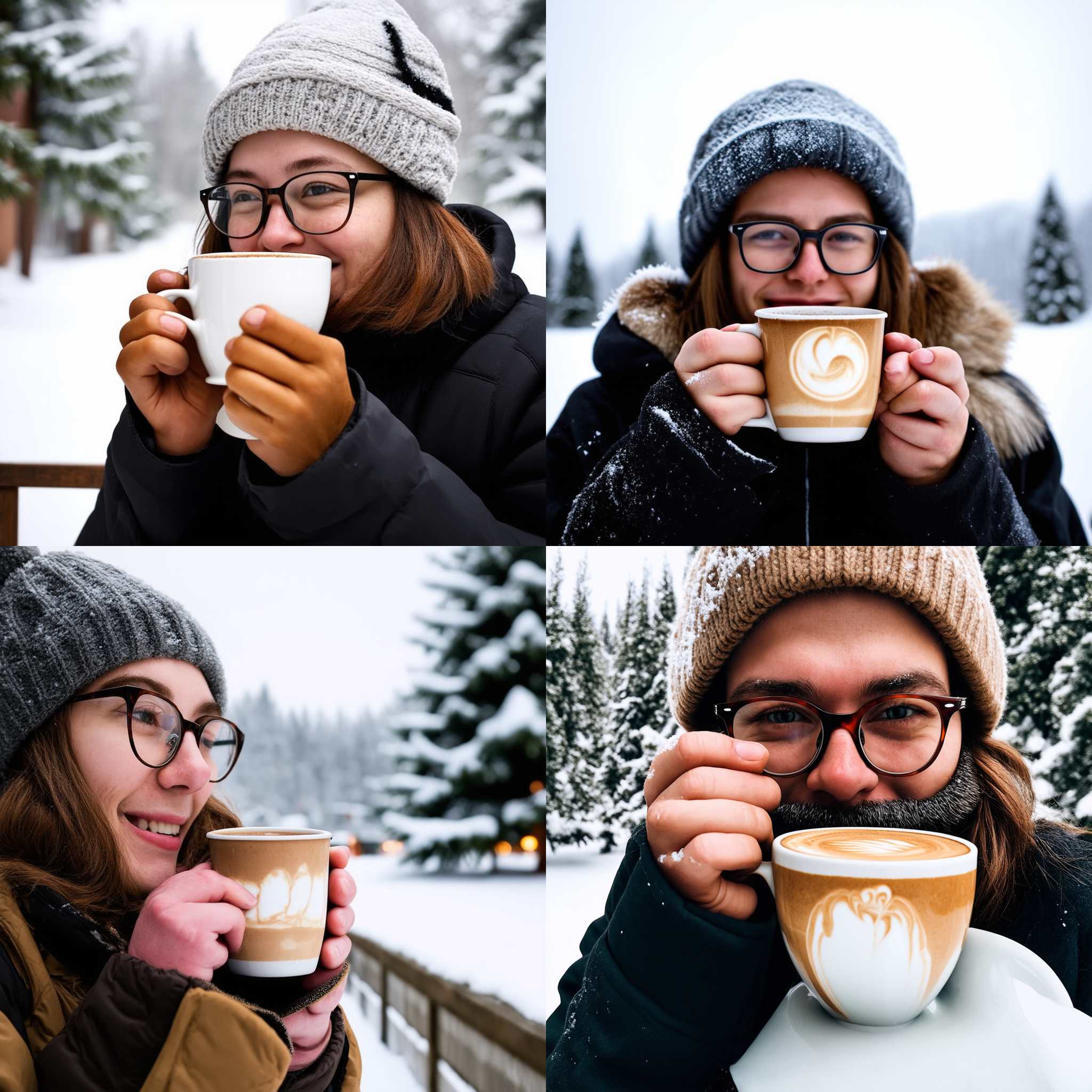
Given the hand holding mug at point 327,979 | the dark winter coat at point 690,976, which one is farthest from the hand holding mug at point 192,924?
the dark winter coat at point 690,976

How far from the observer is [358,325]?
140 cm

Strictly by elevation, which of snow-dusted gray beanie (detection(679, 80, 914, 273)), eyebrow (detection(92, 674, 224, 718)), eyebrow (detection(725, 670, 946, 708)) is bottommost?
eyebrow (detection(92, 674, 224, 718))

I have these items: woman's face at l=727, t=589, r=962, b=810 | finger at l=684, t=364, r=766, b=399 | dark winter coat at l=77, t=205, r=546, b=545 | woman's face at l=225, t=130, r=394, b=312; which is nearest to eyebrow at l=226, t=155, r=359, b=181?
woman's face at l=225, t=130, r=394, b=312

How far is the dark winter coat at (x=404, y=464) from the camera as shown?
131 cm

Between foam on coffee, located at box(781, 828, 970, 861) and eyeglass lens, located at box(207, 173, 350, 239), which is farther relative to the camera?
eyeglass lens, located at box(207, 173, 350, 239)

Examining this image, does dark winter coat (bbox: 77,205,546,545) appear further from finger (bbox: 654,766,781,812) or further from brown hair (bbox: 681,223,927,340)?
finger (bbox: 654,766,781,812)

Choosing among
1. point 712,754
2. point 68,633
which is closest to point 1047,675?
point 712,754

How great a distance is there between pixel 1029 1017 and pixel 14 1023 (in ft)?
3.37

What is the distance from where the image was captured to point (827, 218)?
4.79 ft

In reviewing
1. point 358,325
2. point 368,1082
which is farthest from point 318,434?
point 368,1082

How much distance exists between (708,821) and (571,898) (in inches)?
14.5

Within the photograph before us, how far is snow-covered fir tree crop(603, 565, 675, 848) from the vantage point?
59.5 inches

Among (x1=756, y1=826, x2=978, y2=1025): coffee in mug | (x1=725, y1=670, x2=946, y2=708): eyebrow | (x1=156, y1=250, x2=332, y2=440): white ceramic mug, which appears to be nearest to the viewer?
(x1=756, y1=826, x2=978, y2=1025): coffee in mug

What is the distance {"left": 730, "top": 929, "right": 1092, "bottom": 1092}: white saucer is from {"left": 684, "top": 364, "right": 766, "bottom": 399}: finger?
64cm
